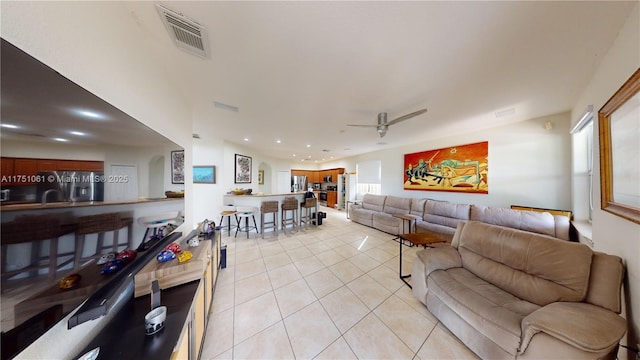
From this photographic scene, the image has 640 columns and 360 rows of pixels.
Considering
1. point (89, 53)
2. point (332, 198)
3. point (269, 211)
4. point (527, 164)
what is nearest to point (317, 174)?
point (332, 198)

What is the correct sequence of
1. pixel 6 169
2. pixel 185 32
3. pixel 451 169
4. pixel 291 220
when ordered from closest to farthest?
pixel 6 169, pixel 185 32, pixel 451 169, pixel 291 220

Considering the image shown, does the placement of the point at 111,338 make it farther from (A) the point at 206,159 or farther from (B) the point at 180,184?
(A) the point at 206,159

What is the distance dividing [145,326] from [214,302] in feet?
4.45

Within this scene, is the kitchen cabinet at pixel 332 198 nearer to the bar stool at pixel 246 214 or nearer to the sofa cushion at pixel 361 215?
the sofa cushion at pixel 361 215

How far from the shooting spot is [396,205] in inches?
199

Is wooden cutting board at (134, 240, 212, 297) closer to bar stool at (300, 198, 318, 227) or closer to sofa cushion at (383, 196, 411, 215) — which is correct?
bar stool at (300, 198, 318, 227)

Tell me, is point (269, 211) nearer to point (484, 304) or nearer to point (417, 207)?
point (417, 207)

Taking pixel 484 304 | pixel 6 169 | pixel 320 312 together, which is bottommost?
pixel 320 312

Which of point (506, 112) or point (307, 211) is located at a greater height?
point (506, 112)

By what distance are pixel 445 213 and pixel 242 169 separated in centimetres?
561

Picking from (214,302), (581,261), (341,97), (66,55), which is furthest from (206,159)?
(581,261)

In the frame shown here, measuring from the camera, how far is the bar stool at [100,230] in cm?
79

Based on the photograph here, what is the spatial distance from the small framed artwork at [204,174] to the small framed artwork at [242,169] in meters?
0.64

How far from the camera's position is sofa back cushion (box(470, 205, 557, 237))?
9.54ft
